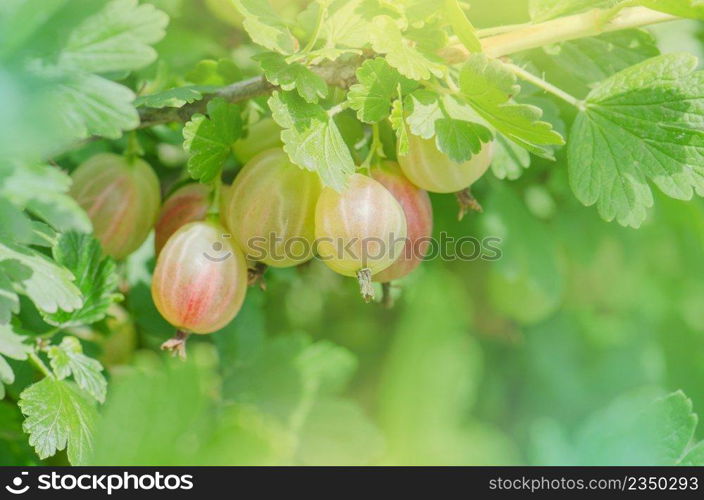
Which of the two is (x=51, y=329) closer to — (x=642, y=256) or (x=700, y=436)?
(x=700, y=436)

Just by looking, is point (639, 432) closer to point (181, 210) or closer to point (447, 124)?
point (447, 124)

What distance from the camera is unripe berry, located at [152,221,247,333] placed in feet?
2.15


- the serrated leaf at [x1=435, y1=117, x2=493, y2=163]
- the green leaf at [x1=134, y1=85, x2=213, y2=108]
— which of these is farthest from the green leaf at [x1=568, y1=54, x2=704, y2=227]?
the green leaf at [x1=134, y1=85, x2=213, y2=108]

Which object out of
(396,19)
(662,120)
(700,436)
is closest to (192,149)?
(396,19)

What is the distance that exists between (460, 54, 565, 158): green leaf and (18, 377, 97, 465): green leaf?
40 centimetres

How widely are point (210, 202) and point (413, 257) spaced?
0.20m

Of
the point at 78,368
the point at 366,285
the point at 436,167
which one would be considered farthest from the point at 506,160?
the point at 78,368

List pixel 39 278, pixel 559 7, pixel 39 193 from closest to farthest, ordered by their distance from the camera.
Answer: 1. pixel 39 193
2. pixel 39 278
3. pixel 559 7

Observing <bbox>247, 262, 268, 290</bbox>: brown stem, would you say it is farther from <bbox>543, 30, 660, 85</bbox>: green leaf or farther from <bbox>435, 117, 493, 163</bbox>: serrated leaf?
<bbox>543, 30, 660, 85</bbox>: green leaf

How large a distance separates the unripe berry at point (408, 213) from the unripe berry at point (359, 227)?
4 centimetres

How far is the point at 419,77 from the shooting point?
1.86 feet

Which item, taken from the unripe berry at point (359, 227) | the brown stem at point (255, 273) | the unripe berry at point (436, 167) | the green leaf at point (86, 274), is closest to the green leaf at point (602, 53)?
the unripe berry at point (436, 167)

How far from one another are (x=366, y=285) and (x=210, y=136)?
0.60 ft

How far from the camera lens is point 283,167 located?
2.19 ft
